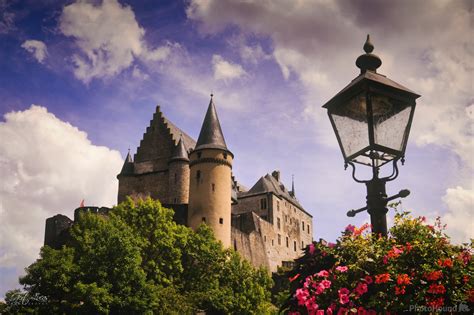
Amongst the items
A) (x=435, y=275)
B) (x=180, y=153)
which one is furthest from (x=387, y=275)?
(x=180, y=153)

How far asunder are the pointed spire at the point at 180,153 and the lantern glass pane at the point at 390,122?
48.5 m

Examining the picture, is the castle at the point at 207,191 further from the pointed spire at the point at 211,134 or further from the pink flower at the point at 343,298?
the pink flower at the point at 343,298

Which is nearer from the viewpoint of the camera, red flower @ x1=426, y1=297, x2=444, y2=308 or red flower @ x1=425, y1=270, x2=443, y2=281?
red flower @ x1=426, y1=297, x2=444, y2=308

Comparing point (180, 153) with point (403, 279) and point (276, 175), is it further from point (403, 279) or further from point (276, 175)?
point (403, 279)

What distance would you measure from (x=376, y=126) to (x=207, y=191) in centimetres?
4224

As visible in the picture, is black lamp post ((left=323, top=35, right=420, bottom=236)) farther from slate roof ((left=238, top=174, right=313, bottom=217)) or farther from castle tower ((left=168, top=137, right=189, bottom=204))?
slate roof ((left=238, top=174, right=313, bottom=217))

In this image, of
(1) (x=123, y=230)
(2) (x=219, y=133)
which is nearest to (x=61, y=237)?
(1) (x=123, y=230)

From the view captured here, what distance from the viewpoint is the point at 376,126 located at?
620 cm

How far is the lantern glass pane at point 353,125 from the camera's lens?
6258 mm

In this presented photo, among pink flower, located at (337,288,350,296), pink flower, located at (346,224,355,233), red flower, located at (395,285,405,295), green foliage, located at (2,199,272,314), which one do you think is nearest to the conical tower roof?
green foliage, located at (2,199,272,314)

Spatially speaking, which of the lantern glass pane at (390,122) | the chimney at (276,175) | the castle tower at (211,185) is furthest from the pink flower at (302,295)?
the chimney at (276,175)

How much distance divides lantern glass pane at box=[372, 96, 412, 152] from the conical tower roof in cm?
4852

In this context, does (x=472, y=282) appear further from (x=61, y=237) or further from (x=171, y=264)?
(x=61, y=237)

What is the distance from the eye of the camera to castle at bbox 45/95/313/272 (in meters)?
48.1
